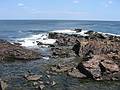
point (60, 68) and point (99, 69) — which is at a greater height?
point (99, 69)

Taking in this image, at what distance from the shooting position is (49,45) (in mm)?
68188

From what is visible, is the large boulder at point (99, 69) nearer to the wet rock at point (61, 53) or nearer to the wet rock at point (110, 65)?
the wet rock at point (110, 65)

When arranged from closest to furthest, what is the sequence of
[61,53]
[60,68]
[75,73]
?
[75,73]
[60,68]
[61,53]

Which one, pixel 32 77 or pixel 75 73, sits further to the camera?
pixel 75 73

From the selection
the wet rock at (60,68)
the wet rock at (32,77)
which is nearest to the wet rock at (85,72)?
the wet rock at (60,68)

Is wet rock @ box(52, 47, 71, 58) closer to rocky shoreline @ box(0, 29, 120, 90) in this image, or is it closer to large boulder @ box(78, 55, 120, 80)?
rocky shoreline @ box(0, 29, 120, 90)

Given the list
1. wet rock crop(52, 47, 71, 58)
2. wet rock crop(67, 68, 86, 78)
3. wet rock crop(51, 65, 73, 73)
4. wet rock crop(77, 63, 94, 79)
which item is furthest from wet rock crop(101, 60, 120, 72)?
wet rock crop(52, 47, 71, 58)

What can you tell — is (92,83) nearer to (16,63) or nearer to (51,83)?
(51,83)

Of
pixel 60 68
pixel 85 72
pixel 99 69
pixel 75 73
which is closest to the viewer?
pixel 85 72

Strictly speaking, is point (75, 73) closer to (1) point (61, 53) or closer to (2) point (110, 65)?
(2) point (110, 65)

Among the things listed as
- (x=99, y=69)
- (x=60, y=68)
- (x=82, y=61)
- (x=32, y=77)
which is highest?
(x=82, y=61)

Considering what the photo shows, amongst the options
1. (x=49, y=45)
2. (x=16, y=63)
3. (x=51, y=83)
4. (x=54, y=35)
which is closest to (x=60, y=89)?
(x=51, y=83)

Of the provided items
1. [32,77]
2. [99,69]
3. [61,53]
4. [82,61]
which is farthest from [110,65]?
[61,53]

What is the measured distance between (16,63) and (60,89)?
14.8 metres
